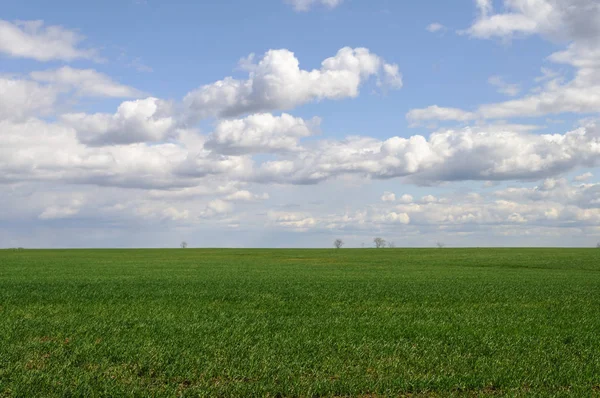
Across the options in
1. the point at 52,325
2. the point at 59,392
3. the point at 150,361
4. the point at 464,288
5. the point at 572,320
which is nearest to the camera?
the point at 59,392

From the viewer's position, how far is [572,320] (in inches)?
788

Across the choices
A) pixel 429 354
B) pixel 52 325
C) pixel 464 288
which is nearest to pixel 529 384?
pixel 429 354

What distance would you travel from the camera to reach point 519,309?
75.6 ft

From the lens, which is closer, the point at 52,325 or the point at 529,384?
the point at 529,384

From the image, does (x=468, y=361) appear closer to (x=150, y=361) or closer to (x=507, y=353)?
(x=507, y=353)

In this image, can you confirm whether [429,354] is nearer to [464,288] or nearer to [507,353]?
[507,353]

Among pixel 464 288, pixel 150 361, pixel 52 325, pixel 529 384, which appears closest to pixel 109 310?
pixel 52 325

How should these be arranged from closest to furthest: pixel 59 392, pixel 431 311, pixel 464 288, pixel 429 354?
pixel 59 392 → pixel 429 354 → pixel 431 311 → pixel 464 288

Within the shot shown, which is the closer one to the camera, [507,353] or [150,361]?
[150,361]

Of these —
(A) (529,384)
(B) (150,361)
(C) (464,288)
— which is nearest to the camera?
(A) (529,384)

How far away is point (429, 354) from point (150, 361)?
704 cm

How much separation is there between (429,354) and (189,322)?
8348 mm

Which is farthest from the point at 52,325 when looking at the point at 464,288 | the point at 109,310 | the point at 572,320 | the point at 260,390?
the point at 464,288

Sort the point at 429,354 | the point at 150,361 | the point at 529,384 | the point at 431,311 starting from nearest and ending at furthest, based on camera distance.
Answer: the point at 529,384
the point at 150,361
the point at 429,354
the point at 431,311
